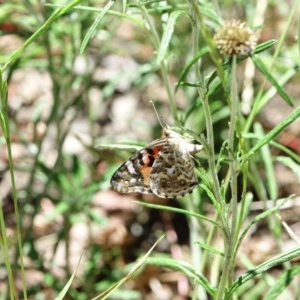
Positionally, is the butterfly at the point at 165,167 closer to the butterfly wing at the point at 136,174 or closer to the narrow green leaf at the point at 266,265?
the butterfly wing at the point at 136,174

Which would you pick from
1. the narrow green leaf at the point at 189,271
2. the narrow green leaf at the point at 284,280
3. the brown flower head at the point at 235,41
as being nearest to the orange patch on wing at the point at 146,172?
the narrow green leaf at the point at 189,271

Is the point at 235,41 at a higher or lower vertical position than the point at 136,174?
higher

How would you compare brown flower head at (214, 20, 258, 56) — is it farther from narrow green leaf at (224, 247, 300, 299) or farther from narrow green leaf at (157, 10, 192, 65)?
narrow green leaf at (224, 247, 300, 299)

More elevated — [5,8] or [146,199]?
[5,8]

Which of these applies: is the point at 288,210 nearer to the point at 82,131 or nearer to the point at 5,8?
the point at 82,131

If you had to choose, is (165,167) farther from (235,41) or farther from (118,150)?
(235,41)

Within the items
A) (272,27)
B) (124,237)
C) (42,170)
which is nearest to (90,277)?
(42,170)

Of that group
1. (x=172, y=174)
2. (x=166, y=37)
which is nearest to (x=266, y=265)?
(x=172, y=174)
